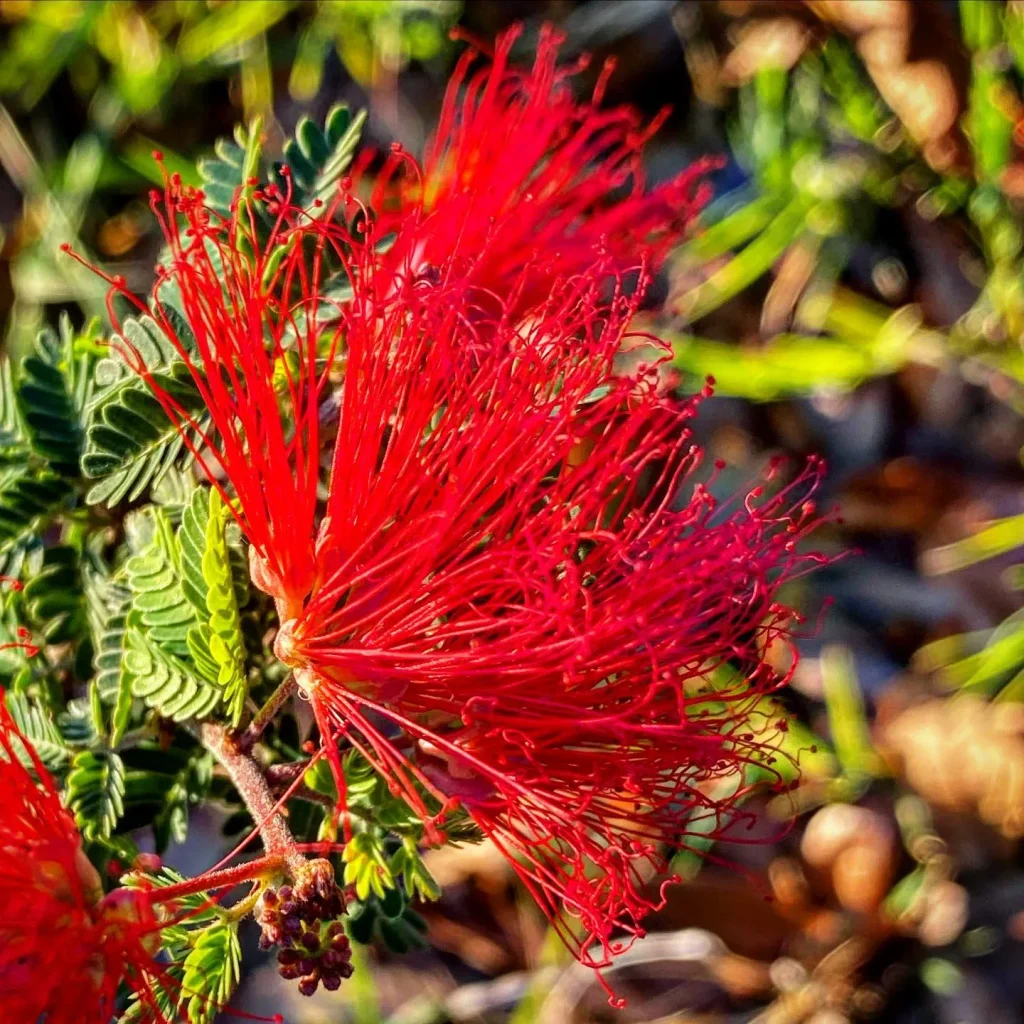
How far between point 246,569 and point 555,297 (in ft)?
1.31

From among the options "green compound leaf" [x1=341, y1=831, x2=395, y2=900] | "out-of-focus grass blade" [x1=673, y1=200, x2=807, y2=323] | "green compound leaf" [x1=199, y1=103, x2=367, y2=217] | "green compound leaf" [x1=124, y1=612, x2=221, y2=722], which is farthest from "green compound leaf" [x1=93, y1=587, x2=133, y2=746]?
"out-of-focus grass blade" [x1=673, y1=200, x2=807, y2=323]

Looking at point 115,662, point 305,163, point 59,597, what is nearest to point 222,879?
point 115,662

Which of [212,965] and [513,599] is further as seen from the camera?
[513,599]

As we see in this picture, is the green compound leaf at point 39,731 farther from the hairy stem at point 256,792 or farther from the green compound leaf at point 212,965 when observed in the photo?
the green compound leaf at point 212,965

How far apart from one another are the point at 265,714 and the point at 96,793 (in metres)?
0.21

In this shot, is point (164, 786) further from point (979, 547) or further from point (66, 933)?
point (979, 547)

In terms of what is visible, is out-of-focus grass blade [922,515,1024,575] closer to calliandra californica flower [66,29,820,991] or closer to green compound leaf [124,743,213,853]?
calliandra californica flower [66,29,820,991]

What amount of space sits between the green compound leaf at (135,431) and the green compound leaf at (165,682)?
0.47 ft

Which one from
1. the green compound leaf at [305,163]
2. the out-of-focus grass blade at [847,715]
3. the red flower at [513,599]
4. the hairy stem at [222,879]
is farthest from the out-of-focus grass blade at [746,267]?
the hairy stem at [222,879]

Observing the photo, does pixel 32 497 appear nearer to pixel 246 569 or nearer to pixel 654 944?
pixel 246 569

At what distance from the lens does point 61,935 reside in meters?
0.93

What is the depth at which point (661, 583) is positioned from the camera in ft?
3.55

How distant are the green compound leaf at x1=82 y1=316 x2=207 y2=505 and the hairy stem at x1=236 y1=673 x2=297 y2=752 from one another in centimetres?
23

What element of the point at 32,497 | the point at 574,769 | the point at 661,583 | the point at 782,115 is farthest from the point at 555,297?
the point at 782,115
